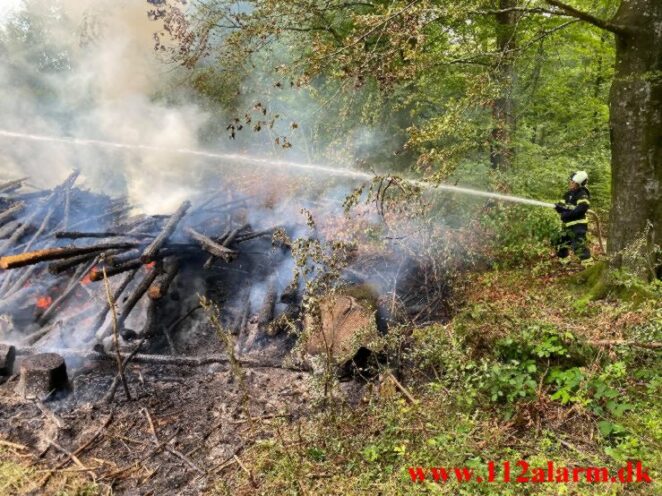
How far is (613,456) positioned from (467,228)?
18.0 ft

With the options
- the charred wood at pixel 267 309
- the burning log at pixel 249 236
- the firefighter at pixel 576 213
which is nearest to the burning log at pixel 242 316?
the charred wood at pixel 267 309

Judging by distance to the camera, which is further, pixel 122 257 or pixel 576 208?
pixel 122 257

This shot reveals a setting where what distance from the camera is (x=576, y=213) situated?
7.05 metres

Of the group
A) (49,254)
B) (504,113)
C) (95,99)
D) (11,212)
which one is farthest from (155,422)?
(95,99)

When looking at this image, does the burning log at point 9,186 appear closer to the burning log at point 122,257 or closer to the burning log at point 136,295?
the burning log at point 122,257

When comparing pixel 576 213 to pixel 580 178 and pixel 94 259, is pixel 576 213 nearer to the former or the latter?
pixel 580 178

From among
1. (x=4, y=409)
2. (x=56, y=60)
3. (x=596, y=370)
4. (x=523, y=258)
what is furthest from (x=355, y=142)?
(x=56, y=60)

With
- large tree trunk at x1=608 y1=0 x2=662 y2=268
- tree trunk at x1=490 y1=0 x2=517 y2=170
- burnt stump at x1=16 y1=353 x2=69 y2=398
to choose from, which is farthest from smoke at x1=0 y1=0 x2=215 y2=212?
large tree trunk at x1=608 y1=0 x2=662 y2=268

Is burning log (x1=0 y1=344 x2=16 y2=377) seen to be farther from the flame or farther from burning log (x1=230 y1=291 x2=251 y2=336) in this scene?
burning log (x1=230 y1=291 x2=251 y2=336)

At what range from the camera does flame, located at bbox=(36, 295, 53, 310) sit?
25.1 ft

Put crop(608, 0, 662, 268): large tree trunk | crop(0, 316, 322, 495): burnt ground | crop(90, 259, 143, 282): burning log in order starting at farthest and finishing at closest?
crop(90, 259, 143, 282): burning log < crop(608, 0, 662, 268): large tree trunk < crop(0, 316, 322, 495): burnt ground

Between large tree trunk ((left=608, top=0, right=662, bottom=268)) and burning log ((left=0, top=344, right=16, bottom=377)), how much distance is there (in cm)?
843

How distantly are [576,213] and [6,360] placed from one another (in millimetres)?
8937

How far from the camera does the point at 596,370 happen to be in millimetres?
4051
